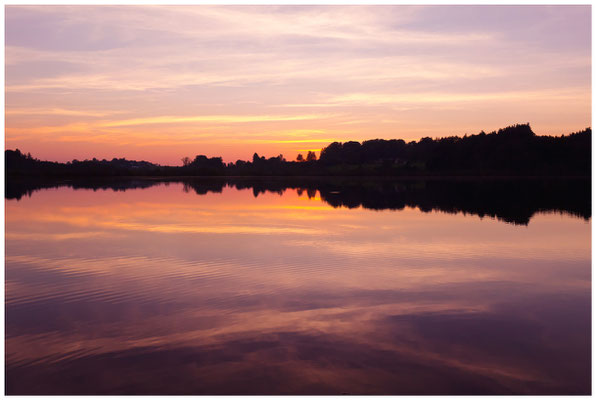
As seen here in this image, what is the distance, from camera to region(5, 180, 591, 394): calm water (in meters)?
6.69

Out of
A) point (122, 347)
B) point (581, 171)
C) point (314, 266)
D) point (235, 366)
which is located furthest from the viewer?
point (581, 171)

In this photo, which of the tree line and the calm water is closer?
the calm water

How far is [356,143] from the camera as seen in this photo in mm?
187125

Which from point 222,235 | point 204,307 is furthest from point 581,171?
point 204,307

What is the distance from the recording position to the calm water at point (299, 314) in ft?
21.9

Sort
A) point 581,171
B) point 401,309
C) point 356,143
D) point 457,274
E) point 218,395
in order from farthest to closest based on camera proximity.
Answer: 1. point 356,143
2. point 581,171
3. point 457,274
4. point 401,309
5. point 218,395

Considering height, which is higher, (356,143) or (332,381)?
(356,143)

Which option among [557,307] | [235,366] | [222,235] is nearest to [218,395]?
[235,366]

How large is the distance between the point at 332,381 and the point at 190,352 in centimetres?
207

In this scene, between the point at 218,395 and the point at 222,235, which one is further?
the point at 222,235

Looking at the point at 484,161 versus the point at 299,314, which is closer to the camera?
the point at 299,314

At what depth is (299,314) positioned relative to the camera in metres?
9.13

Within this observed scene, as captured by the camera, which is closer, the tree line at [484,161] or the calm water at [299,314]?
the calm water at [299,314]

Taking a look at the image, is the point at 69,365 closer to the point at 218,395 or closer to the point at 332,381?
the point at 218,395
